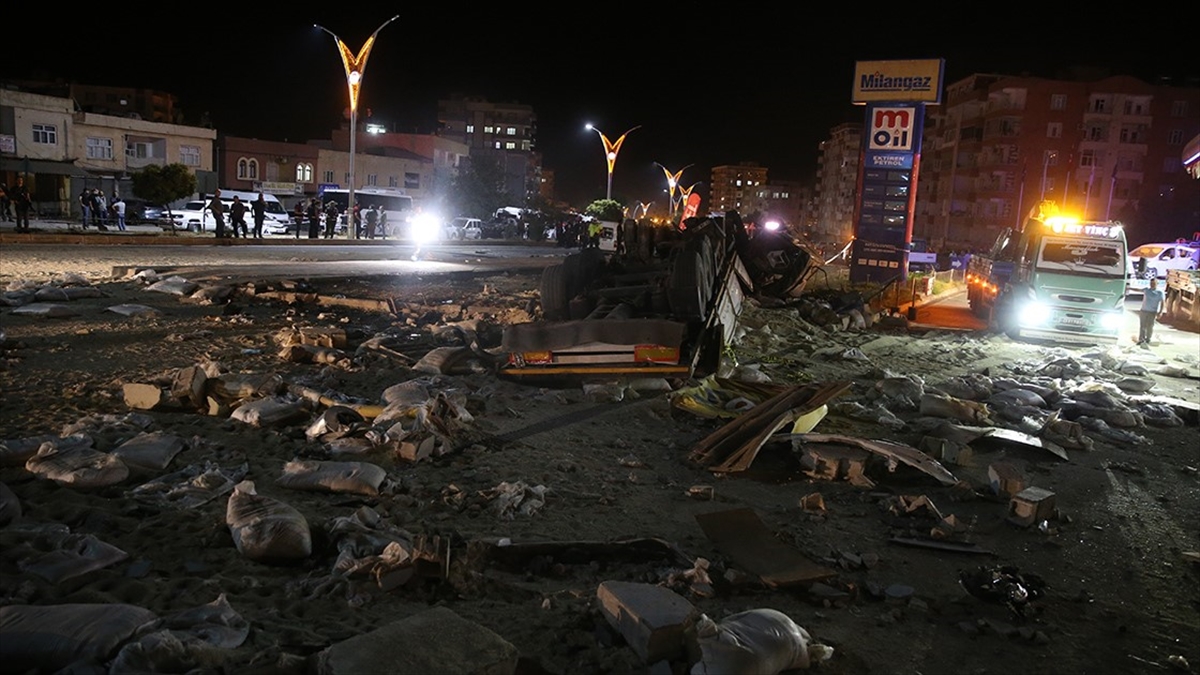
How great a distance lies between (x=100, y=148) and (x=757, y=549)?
52356 mm

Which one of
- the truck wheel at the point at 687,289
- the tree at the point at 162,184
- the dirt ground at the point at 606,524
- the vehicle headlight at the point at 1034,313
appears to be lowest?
the dirt ground at the point at 606,524

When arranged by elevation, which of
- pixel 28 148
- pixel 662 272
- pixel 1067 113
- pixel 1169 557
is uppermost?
pixel 1067 113

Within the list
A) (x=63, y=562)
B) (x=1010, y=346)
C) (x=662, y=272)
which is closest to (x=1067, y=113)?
(x=1010, y=346)

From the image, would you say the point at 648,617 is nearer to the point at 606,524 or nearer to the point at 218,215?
the point at 606,524

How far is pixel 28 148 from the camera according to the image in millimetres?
42875

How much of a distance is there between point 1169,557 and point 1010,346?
10.4 meters

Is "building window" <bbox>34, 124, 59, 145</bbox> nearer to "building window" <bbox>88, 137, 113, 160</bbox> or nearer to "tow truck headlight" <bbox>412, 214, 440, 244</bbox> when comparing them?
"building window" <bbox>88, 137, 113, 160</bbox>

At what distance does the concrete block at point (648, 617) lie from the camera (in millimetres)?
3557

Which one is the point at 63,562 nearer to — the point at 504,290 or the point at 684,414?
the point at 684,414

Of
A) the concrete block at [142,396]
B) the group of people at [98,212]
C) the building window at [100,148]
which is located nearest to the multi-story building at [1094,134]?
the group of people at [98,212]

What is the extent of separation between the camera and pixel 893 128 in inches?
995

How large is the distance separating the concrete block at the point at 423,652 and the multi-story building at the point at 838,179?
370 feet

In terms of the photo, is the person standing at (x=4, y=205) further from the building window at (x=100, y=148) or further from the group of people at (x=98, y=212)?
the building window at (x=100, y=148)

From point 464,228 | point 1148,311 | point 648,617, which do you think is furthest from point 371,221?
point 648,617
